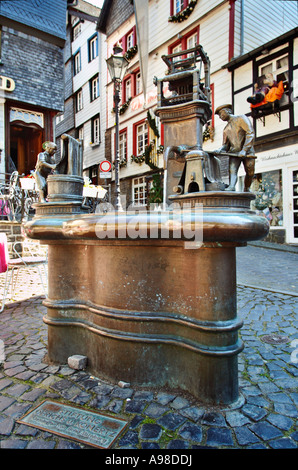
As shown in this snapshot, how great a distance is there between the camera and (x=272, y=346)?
2.87m

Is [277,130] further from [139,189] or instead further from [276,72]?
[139,189]

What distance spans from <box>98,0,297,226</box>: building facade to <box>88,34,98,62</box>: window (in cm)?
163

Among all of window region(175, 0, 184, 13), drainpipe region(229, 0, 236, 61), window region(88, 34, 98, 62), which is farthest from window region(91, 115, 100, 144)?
drainpipe region(229, 0, 236, 61)

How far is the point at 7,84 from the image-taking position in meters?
13.3

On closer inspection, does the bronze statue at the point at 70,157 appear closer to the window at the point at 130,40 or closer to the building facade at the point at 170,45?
the building facade at the point at 170,45

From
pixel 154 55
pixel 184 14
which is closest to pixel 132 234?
pixel 184 14

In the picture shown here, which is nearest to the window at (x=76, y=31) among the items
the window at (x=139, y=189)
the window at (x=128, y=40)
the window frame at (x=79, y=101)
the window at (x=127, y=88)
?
the window frame at (x=79, y=101)

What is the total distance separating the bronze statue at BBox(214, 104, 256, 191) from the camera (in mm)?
2152

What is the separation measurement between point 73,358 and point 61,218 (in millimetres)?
1060

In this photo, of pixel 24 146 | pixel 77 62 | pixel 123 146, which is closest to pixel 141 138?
pixel 123 146

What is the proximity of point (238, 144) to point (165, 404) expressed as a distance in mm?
1730

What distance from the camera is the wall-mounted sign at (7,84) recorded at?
13070mm

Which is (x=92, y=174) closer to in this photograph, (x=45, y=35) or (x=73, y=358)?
(x=45, y=35)

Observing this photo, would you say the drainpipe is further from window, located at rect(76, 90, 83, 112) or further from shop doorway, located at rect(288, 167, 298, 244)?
window, located at rect(76, 90, 83, 112)
